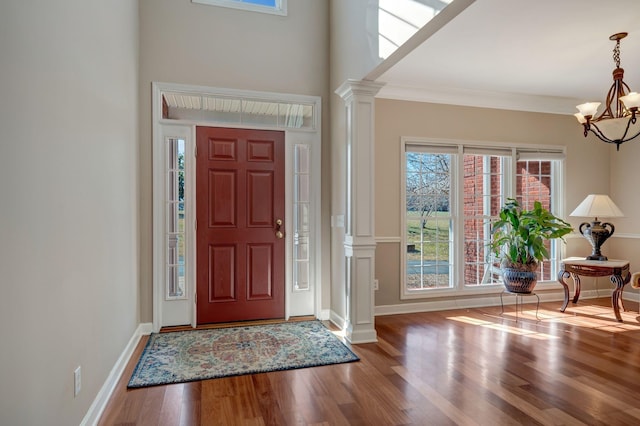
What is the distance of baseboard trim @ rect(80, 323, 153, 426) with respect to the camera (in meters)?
2.12

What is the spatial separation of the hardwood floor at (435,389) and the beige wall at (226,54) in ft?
4.71

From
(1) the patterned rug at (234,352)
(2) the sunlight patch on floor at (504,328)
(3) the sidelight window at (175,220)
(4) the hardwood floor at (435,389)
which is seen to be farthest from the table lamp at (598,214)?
(3) the sidelight window at (175,220)

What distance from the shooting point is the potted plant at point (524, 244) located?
420 centimetres

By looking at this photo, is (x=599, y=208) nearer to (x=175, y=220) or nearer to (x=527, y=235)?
(x=527, y=235)

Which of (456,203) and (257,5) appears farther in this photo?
(456,203)

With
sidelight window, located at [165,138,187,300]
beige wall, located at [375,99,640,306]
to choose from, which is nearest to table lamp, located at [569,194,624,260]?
beige wall, located at [375,99,640,306]

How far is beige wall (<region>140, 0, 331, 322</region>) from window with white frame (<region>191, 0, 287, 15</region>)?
45mm

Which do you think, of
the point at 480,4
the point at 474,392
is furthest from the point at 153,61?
the point at 474,392

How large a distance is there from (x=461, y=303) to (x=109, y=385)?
383 cm

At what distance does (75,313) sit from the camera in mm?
1963

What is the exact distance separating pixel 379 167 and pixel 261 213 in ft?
4.71

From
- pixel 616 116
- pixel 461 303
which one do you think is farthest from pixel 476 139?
pixel 461 303

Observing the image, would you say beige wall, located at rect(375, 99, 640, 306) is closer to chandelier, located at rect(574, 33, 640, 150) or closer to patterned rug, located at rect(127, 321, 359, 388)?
patterned rug, located at rect(127, 321, 359, 388)

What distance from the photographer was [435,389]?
254 cm
